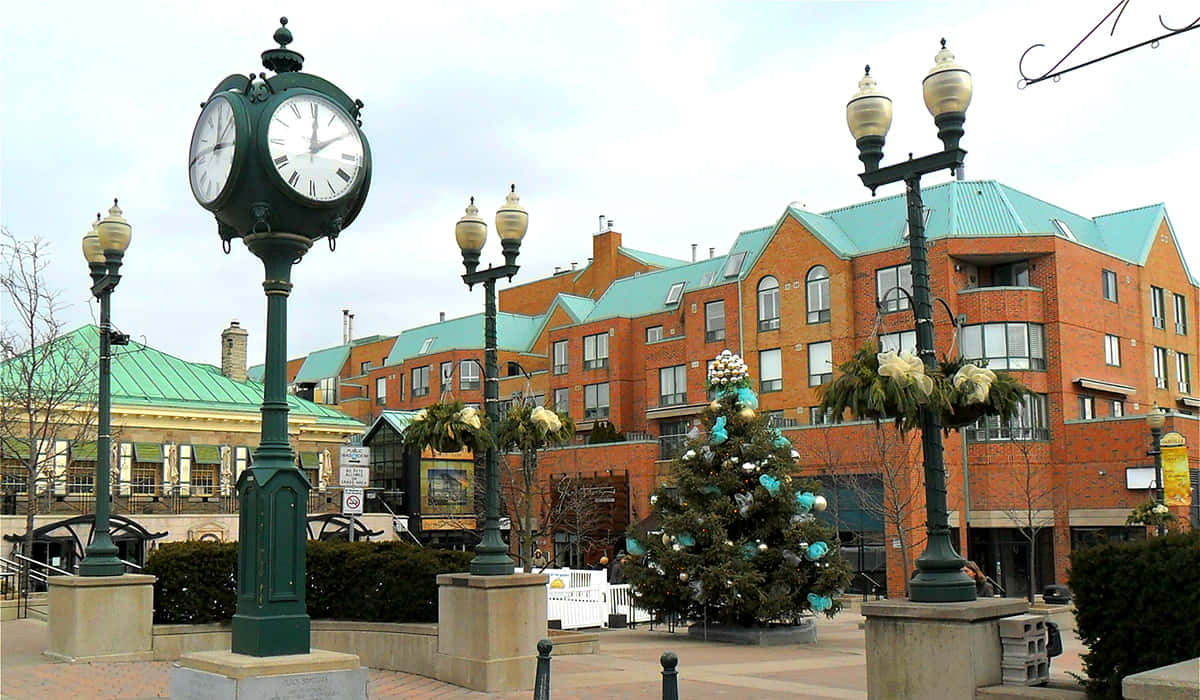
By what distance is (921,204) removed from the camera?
1052cm

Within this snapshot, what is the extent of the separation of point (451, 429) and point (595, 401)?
46.7 m

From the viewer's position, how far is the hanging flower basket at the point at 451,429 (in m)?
15.9

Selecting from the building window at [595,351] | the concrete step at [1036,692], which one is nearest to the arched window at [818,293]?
the building window at [595,351]

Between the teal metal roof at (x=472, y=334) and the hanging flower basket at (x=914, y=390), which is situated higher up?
the teal metal roof at (x=472, y=334)

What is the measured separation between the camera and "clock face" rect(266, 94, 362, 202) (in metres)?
7.19

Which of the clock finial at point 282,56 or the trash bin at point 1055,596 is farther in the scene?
the trash bin at point 1055,596

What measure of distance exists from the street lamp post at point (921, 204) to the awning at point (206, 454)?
40.4 metres

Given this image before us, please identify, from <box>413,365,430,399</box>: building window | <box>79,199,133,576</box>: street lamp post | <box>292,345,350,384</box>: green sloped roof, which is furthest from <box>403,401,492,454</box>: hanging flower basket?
<box>292,345,350,384</box>: green sloped roof

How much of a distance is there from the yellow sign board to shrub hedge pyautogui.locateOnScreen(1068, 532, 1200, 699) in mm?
20787

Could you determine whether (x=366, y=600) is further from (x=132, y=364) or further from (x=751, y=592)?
(x=132, y=364)

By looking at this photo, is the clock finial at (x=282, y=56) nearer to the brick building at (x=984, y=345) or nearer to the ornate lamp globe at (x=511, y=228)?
the ornate lamp globe at (x=511, y=228)

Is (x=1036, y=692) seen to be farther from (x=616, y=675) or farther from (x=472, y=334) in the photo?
(x=472, y=334)

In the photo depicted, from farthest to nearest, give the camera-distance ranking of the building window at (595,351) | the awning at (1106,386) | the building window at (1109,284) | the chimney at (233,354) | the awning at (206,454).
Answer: the building window at (595,351) < the chimney at (233,354) < the awning at (206,454) < the building window at (1109,284) < the awning at (1106,386)

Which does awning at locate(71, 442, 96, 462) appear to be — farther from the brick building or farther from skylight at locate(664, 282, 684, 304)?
skylight at locate(664, 282, 684, 304)
